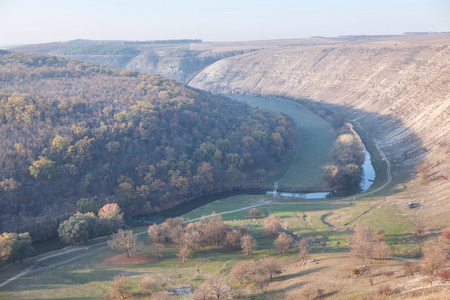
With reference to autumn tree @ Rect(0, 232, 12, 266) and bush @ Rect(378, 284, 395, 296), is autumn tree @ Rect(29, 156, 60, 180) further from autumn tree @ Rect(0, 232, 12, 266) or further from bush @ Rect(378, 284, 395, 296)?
bush @ Rect(378, 284, 395, 296)

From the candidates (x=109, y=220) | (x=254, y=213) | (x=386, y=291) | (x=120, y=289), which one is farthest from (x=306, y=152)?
(x=120, y=289)

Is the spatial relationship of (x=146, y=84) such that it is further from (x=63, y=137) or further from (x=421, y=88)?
(x=421, y=88)

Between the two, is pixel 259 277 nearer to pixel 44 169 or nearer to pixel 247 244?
pixel 247 244

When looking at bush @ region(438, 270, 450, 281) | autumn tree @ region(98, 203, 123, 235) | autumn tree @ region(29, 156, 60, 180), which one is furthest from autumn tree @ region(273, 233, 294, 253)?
autumn tree @ region(29, 156, 60, 180)

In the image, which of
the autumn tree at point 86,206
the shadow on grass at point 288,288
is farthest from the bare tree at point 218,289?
the autumn tree at point 86,206

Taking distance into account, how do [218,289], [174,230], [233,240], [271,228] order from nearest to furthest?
[218,289] < [233,240] < [174,230] < [271,228]

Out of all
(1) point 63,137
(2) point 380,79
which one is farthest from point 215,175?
(2) point 380,79

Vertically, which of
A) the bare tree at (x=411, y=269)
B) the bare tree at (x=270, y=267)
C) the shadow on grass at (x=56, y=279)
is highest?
the bare tree at (x=411, y=269)

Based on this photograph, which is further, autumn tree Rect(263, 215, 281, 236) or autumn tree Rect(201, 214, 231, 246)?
autumn tree Rect(263, 215, 281, 236)

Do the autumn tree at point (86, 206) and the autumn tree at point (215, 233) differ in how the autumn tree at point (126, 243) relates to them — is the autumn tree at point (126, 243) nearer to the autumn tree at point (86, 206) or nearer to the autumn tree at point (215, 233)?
the autumn tree at point (215, 233)
